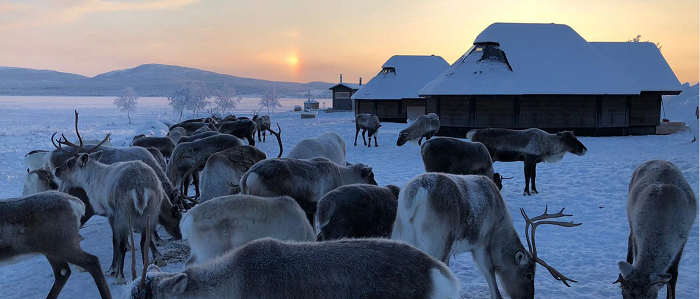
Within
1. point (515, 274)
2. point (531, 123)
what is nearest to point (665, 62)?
point (531, 123)

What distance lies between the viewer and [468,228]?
4.72m

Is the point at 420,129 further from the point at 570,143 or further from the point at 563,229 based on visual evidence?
the point at 563,229

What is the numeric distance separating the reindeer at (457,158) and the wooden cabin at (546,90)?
13993mm

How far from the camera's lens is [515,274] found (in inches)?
187

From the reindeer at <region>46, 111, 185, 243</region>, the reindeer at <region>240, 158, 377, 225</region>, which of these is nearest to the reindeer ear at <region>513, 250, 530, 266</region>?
the reindeer at <region>240, 158, 377, 225</region>

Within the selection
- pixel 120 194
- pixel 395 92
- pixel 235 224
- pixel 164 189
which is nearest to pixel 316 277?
pixel 235 224

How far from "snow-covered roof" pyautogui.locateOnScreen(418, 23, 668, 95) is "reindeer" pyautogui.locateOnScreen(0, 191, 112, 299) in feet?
67.2

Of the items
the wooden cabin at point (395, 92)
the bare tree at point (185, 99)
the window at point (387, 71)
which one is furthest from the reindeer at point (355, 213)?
the bare tree at point (185, 99)

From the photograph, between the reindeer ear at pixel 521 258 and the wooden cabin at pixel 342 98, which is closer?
the reindeer ear at pixel 521 258

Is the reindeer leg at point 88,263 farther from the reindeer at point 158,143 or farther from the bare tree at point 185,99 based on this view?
the bare tree at point 185,99

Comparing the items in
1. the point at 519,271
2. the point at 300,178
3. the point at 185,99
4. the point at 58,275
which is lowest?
the point at 58,275

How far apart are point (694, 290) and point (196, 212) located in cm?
581

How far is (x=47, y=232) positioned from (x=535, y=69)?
24047 mm

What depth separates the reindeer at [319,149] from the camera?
9625 millimetres
